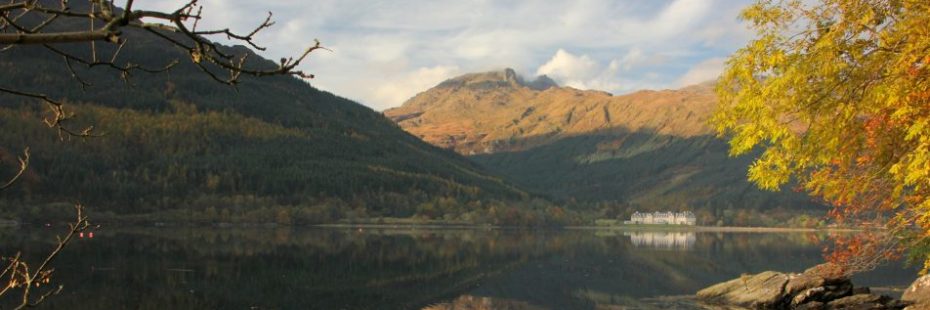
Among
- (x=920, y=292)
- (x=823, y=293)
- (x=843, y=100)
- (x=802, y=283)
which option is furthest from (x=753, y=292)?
(x=843, y=100)

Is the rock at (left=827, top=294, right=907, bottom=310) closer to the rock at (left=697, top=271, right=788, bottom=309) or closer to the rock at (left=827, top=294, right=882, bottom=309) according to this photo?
the rock at (left=827, top=294, right=882, bottom=309)

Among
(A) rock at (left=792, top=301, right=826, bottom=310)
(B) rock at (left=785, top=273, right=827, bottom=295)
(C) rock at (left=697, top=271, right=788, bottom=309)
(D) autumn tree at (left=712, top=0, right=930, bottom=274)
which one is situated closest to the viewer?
(D) autumn tree at (left=712, top=0, right=930, bottom=274)

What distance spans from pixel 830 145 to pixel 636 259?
10884cm

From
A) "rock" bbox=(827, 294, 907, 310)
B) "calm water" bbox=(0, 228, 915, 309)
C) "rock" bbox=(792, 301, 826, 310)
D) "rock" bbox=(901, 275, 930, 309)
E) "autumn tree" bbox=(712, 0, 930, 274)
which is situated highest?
"autumn tree" bbox=(712, 0, 930, 274)

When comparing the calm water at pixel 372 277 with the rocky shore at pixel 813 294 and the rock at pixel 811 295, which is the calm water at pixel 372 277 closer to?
the rocky shore at pixel 813 294

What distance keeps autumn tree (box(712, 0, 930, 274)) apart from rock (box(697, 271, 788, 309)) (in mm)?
28857

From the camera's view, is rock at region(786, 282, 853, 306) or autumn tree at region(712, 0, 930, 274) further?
rock at region(786, 282, 853, 306)

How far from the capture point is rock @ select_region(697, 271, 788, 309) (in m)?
56.3

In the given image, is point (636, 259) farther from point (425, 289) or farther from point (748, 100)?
point (748, 100)

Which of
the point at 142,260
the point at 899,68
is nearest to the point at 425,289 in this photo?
the point at 142,260

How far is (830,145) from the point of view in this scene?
24547mm

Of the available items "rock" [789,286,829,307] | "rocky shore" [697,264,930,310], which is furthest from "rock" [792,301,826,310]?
"rock" [789,286,829,307]

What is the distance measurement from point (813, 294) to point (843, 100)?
1300 inches

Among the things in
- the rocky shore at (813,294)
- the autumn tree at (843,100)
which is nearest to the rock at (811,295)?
the rocky shore at (813,294)
